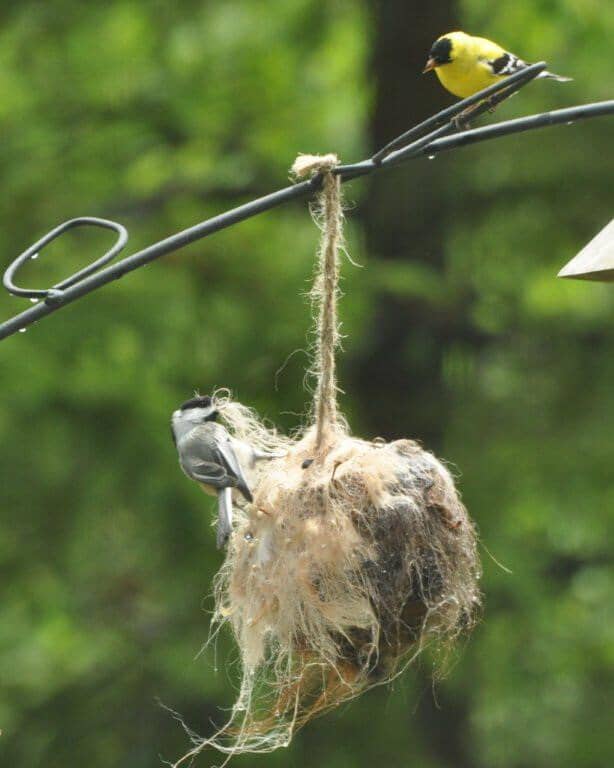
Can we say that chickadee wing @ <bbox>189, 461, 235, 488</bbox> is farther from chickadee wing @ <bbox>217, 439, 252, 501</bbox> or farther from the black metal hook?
the black metal hook

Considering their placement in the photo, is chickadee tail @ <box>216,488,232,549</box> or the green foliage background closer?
chickadee tail @ <box>216,488,232,549</box>

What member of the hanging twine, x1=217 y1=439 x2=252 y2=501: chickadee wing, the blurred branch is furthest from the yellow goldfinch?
x1=217 y1=439 x2=252 y2=501: chickadee wing

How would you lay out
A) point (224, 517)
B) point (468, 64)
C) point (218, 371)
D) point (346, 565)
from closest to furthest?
point (346, 565) < point (224, 517) < point (468, 64) < point (218, 371)

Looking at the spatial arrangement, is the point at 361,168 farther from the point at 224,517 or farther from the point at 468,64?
the point at 468,64

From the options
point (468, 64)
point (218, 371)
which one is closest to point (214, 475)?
→ point (468, 64)

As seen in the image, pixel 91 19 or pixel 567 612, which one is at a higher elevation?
pixel 91 19

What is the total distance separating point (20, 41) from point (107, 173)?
2.54 feet

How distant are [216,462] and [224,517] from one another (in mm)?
123

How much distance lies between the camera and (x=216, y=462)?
2.74m

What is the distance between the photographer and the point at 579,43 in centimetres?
649

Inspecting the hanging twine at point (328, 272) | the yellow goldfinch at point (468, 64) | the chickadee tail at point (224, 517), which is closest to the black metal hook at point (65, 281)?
the hanging twine at point (328, 272)

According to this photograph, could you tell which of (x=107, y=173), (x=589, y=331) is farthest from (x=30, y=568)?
(x=589, y=331)

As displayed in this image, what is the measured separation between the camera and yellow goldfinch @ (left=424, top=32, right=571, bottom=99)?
11.7ft

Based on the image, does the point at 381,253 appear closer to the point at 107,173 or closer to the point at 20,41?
the point at 107,173
